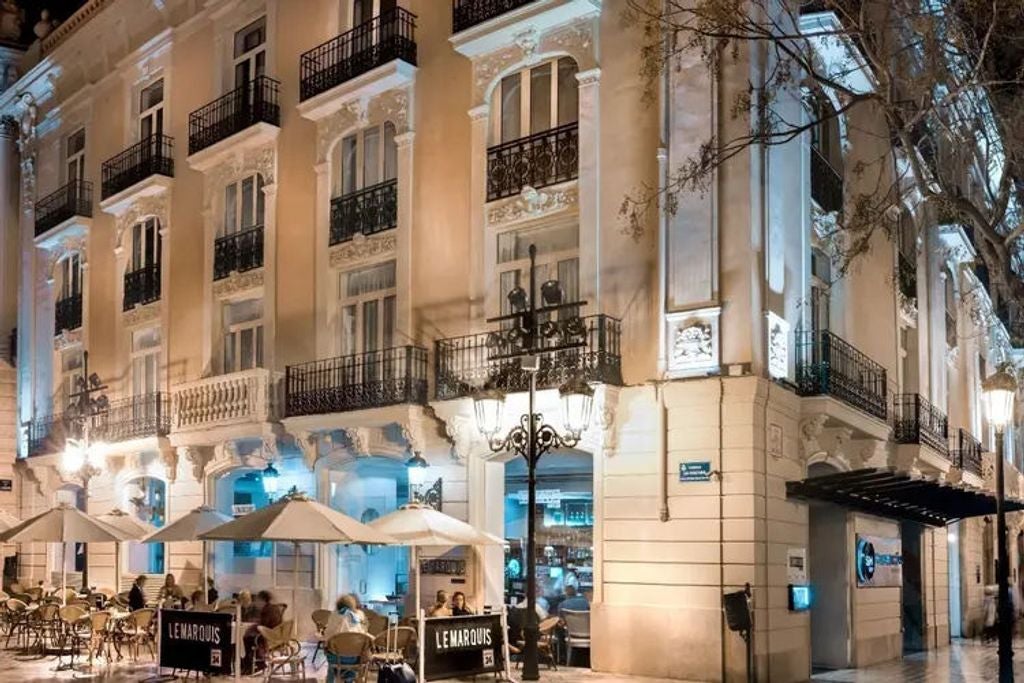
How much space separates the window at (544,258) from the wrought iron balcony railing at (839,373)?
12.5ft

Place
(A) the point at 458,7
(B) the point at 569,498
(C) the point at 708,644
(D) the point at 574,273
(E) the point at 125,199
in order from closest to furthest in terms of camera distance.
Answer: (C) the point at 708,644
(D) the point at 574,273
(A) the point at 458,7
(B) the point at 569,498
(E) the point at 125,199

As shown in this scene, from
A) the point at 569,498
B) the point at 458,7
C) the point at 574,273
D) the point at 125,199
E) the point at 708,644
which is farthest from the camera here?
the point at 125,199

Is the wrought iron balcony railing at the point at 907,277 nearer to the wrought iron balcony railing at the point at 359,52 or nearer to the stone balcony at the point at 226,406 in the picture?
the wrought iron balcony railing at the point at 359,52

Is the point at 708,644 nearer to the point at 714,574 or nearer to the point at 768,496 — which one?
the point at 714,574

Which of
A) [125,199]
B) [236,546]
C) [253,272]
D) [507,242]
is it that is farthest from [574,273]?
[125,199]

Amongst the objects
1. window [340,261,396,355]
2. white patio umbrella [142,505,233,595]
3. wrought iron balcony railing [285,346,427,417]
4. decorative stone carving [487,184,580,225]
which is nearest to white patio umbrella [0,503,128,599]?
white patio umbrella [142,505,233,595]

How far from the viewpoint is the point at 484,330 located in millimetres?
21641

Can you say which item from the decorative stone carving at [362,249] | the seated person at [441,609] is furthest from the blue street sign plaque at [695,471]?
the decorative stone carving at [362,249]

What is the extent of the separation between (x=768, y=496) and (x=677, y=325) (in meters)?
2.89

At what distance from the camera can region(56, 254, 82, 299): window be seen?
34.1 metres

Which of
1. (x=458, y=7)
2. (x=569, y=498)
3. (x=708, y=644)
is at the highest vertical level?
(x=458, y=7)

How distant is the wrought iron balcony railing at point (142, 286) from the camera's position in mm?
29859

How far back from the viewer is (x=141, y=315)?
3020 centimetres

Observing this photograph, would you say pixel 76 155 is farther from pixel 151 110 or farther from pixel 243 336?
pixel 243 336
